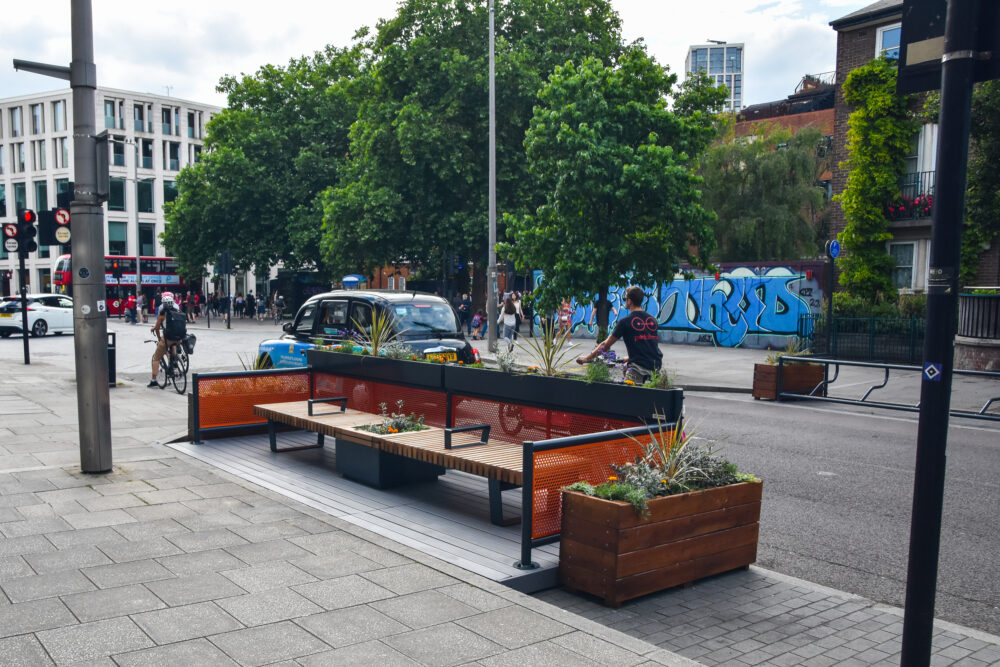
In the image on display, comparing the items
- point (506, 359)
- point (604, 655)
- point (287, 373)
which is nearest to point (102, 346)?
point (287, 373)

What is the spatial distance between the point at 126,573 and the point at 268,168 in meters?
40.7

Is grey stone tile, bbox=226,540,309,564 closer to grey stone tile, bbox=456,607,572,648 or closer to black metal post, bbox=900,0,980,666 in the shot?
grey stone tile, bbox=456,607,572,648

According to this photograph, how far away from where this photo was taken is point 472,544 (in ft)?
17.9

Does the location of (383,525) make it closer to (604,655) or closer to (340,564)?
(340,564)

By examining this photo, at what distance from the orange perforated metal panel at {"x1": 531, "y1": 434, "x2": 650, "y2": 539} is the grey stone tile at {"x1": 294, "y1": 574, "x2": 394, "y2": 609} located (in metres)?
1.07

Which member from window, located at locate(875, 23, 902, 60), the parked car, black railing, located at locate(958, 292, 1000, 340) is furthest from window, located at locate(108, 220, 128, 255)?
black railing, located at locate(958, 292, 1000, 340)

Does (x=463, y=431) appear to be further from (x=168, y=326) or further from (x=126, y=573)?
(x=168, y=326)

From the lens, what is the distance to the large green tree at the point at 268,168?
138ft

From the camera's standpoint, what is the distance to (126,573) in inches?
184

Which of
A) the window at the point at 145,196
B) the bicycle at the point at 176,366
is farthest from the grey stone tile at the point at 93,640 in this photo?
the window at the point at 145,196

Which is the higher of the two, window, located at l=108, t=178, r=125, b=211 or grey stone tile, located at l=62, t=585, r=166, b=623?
window, located at l=108, t=178, r=125, b=211

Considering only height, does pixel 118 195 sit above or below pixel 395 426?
above

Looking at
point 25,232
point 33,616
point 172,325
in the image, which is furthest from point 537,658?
point 25,232

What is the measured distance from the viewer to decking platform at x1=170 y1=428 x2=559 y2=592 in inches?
201
